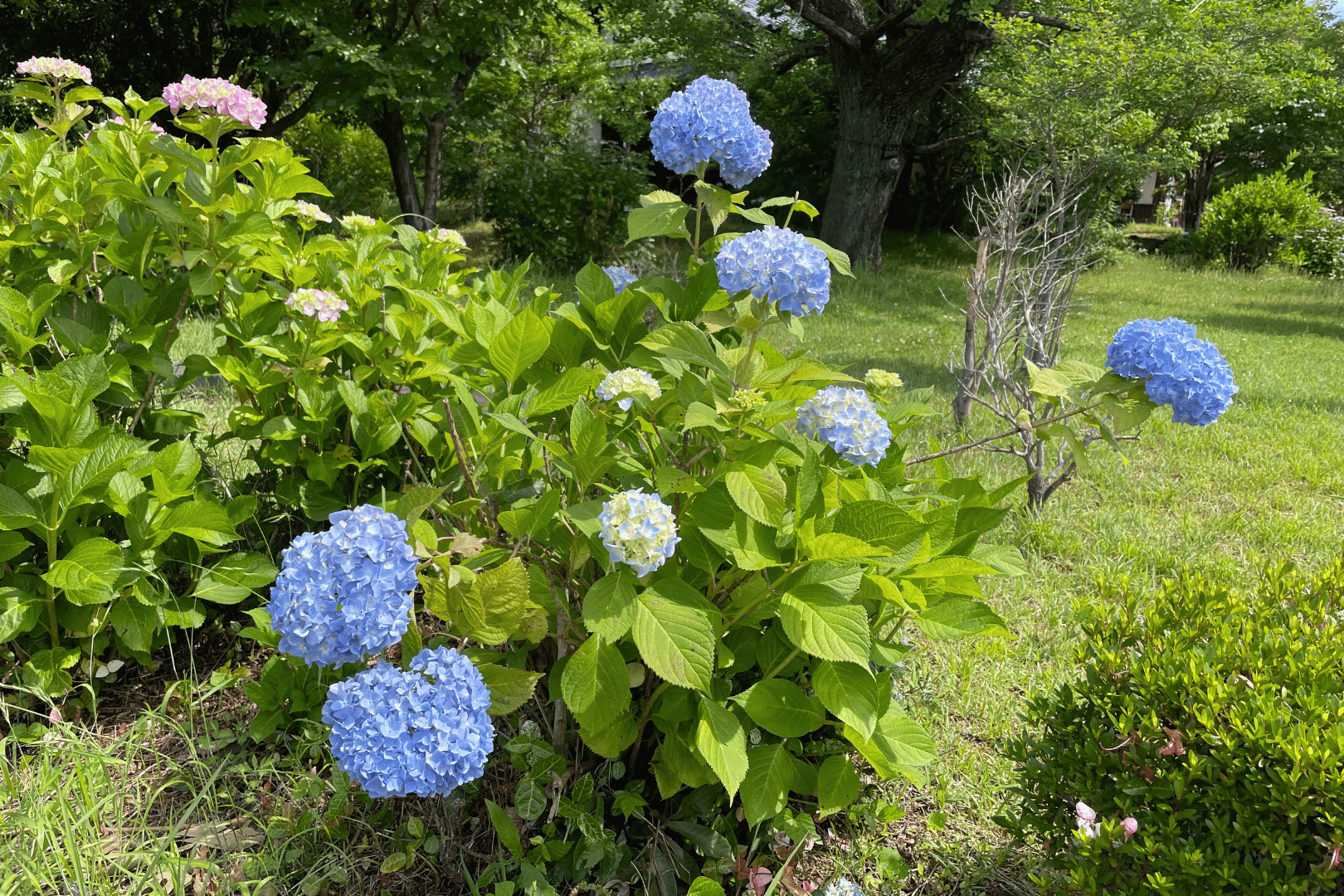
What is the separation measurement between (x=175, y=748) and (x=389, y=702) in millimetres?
1200

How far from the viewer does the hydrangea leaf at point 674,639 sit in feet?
4.40

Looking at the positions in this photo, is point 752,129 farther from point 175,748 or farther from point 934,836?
point 175,748

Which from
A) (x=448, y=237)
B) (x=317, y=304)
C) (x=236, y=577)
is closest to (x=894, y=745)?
(x=236, y=577)

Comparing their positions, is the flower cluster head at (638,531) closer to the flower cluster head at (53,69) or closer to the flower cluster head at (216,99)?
the flower cluster head at (216,99)

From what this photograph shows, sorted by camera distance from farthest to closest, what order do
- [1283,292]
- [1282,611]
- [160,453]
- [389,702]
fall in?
[1283,292] < [160,453] < [1282,611] < [389,702]

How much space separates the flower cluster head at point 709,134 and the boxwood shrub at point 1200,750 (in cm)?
124

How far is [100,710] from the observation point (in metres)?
2.18

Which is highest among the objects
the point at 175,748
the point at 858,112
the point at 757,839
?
the point at 858,112

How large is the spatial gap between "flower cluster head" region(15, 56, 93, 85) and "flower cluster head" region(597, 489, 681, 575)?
6.31 feet

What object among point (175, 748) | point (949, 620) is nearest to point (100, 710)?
point (175, 748)

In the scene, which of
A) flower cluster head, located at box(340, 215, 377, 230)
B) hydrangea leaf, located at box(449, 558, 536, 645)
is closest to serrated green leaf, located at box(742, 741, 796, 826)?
hydrangea leaf, located at box(449, 558, 536, 645)

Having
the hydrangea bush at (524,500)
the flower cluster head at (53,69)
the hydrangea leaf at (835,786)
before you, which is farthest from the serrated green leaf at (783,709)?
the flower cluster head at (53,69)

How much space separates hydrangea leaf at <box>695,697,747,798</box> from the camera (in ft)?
4.75

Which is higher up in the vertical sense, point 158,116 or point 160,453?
point 158,116
